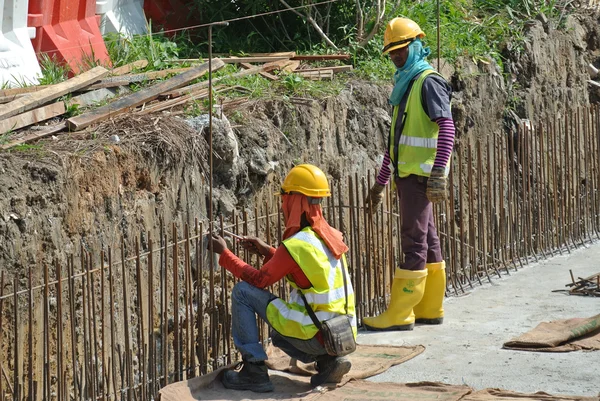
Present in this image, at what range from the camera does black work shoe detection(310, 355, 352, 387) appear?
6.28 metres

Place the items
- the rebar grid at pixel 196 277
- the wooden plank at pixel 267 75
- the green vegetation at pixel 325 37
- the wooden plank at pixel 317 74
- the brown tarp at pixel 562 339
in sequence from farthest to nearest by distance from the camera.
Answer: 1. the wooden plank at pixel 317 74
2. the green vegetation at pixel 325 37
3. the wooden plank at pixel 267 75
4. the brown tarp at pixel 562 339
5. the rebar grid at pixel 196 277

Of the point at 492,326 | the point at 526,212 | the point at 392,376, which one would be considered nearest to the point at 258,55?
the point at 526,212

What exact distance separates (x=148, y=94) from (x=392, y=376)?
9.78 feet

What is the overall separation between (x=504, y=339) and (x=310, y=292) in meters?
1.83

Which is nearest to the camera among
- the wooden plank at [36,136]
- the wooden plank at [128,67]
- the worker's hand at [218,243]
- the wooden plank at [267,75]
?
the worker's hand at [218,243]

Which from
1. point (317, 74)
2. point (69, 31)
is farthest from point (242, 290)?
point (69, 31)

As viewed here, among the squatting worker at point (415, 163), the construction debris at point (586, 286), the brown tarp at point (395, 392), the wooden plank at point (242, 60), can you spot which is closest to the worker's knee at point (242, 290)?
the brown tarp at point (395, 392)

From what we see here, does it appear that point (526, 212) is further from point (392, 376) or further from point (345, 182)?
point (392, 376)

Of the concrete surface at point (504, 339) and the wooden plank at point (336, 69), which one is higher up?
the wooden plank at point (336, 69)

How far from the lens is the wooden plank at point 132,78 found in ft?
27.6

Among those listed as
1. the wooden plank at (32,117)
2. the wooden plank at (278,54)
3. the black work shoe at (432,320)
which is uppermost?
the wooden plank at (278,54)

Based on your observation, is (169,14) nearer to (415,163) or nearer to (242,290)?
(415,163)

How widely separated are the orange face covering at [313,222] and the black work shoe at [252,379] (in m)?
0.80

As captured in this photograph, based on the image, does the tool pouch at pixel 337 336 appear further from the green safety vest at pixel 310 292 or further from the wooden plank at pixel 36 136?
the wooden plank at pixel 36 136
